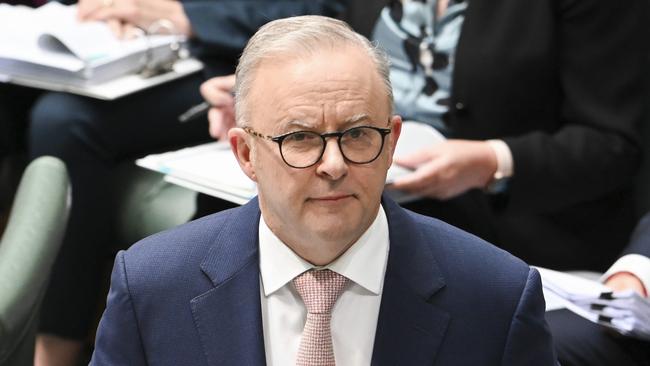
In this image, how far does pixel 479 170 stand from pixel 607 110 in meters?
0.31

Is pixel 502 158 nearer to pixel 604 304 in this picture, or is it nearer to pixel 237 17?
pixel 604 304

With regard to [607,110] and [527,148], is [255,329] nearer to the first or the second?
[527,148]

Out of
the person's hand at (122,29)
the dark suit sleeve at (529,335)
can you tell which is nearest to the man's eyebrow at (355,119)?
the dark suit sleeve at (529,335)

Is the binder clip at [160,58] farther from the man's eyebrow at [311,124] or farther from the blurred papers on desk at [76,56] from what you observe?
the man's eyebrow at [311,124]

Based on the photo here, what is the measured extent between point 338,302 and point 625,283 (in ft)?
2.34

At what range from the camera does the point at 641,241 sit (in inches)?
78.9

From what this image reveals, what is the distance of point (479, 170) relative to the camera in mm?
2230

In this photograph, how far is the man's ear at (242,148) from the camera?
1.40 meters

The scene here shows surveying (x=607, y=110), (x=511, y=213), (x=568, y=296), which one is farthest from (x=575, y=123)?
(x=568, y=296)

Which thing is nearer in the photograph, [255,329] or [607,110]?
[255,329]

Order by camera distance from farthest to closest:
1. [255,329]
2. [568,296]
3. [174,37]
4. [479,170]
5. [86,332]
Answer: [174,37] → [86,332] → [479,170] → [568,296] → [255,329]

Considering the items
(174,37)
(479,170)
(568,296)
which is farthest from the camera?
(174,37)

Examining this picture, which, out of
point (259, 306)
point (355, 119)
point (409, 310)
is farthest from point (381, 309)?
point (355, 119)

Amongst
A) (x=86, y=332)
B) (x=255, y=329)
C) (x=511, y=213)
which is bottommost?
(x=86, y=332)
